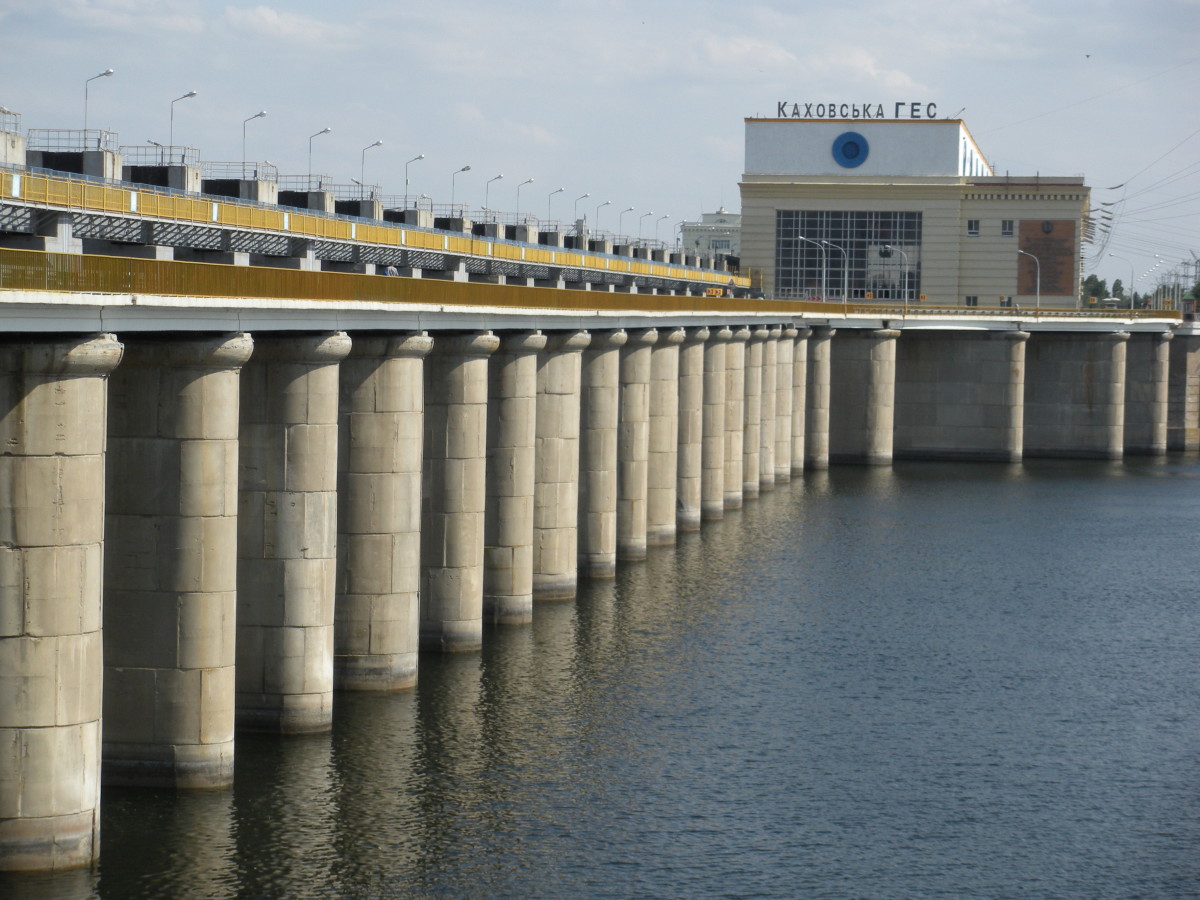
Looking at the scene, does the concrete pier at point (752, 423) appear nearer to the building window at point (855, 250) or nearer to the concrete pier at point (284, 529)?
the concrete pier at point (284, 529)

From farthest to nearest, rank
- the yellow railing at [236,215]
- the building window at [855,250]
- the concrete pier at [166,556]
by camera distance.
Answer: the building window at [855,250]
the yellow railing at [236,215]
the concrete pier at [166,556]

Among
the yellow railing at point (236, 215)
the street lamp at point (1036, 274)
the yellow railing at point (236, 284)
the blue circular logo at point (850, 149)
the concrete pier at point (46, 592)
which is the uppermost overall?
the blue circular logo at point (850, 149)

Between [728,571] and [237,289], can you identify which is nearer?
[237,289]

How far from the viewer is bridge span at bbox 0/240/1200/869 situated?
2738 cm

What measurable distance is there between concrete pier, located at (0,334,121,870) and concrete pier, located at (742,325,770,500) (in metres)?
66.6

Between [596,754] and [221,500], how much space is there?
1056cm

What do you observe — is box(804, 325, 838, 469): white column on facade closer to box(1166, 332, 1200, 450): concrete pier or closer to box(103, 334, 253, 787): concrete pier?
box(1166, 332, 1200, 450): concrete pier

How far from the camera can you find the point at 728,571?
6581cm

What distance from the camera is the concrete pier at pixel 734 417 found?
88312 mm

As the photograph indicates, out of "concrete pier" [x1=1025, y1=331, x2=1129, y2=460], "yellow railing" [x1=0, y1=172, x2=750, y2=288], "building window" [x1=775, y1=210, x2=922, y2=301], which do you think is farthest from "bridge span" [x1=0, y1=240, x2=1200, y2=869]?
"building window" [x1=775, y1=210, x2=922, y2=301]

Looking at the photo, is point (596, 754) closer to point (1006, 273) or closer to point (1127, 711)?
point (1127, 711)

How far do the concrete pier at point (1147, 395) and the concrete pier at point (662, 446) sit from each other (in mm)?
62102

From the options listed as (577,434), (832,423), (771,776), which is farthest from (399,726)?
(832,423)

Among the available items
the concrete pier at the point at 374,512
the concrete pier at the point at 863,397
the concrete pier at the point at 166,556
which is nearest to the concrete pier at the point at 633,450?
the concrete pier at the point at 374,512
